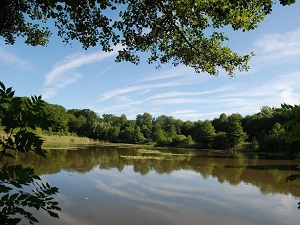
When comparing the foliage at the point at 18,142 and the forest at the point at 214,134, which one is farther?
the forest at the point at 214,134

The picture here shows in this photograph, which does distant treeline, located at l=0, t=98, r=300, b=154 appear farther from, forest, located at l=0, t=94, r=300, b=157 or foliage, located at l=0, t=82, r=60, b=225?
foliage, located at l=0, t=82, r=60, b=225

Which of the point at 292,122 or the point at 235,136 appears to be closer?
the point at 292,122

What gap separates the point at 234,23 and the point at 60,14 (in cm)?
358

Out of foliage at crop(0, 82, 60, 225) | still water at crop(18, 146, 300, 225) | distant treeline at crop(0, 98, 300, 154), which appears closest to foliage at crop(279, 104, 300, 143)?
foliage at crop(0, 82, 60, 225)

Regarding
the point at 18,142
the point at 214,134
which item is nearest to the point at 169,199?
the point at 18,142

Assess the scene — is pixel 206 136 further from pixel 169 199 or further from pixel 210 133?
pixel 169 199

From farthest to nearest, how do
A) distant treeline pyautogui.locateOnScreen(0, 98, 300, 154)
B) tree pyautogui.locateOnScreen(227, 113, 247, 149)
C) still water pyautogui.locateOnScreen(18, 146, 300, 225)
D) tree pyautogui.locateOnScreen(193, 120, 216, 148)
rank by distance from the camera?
1. tree pyautogui.locateOnScreen(193, 120, 216, 148)
2. tree pyautogui.locateOnScreen(227, 113, 247, 149)
3. distant treeline pyautogui.locateOnScreen(0, 98, 300, 154)
4. still water pyautogui.locateOnScreen(18, 146, 300, 225)

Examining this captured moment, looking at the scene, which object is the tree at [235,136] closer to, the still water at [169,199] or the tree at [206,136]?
the tree at [206,136]

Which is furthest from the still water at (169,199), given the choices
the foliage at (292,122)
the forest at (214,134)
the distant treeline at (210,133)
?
the distant treeline at (210,133)

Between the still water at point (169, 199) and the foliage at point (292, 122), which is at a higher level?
the foliage at point (292, 122)

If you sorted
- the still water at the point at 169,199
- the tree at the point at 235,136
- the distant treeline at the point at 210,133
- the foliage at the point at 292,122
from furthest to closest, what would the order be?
1. the tree at the point at 235,136
2. the distant treeline at the point at 210,133
3. the still water at the point at 169,199
4. the foliage at the point at 292,122

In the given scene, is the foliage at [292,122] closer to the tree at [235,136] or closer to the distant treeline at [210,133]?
the distant treeline at [210,133]

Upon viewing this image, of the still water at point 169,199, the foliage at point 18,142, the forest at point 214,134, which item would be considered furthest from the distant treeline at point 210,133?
the foliage at point 18,142

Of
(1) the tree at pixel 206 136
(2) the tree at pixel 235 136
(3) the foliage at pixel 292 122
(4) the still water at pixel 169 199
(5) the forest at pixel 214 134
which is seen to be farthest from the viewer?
(1) the tree at pixel 206 136
